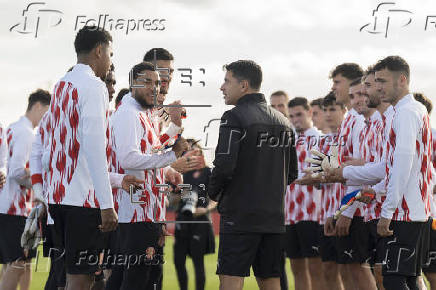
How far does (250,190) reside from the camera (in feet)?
18.6

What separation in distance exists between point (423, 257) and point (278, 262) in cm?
118

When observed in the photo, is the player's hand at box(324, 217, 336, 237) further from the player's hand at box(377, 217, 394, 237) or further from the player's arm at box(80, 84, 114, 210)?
the player's arm at box(80, 84, 114, 210)

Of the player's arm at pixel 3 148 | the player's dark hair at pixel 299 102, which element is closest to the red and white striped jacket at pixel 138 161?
the player's arm at pixel 3 148

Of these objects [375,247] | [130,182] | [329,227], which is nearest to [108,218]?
[130,182]

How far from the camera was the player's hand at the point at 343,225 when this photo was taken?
24.0 feet

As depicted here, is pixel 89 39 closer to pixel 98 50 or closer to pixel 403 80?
pixel 98 50

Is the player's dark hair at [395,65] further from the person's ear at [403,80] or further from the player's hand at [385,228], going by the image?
the player's hand at [385,228]

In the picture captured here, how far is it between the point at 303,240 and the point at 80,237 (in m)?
4.86

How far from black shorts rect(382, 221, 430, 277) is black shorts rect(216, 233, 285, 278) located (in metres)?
0.88

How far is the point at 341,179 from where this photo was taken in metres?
6.80

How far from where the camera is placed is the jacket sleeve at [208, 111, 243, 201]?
5.54 m

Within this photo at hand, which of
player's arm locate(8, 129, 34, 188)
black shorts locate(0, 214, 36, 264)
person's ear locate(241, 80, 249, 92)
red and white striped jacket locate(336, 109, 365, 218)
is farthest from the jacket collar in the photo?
black shorts locate(0, 214, 36, 264)

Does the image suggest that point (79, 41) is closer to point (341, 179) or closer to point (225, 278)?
point (225, 278)

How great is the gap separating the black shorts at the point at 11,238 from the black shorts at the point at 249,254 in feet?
11.4
